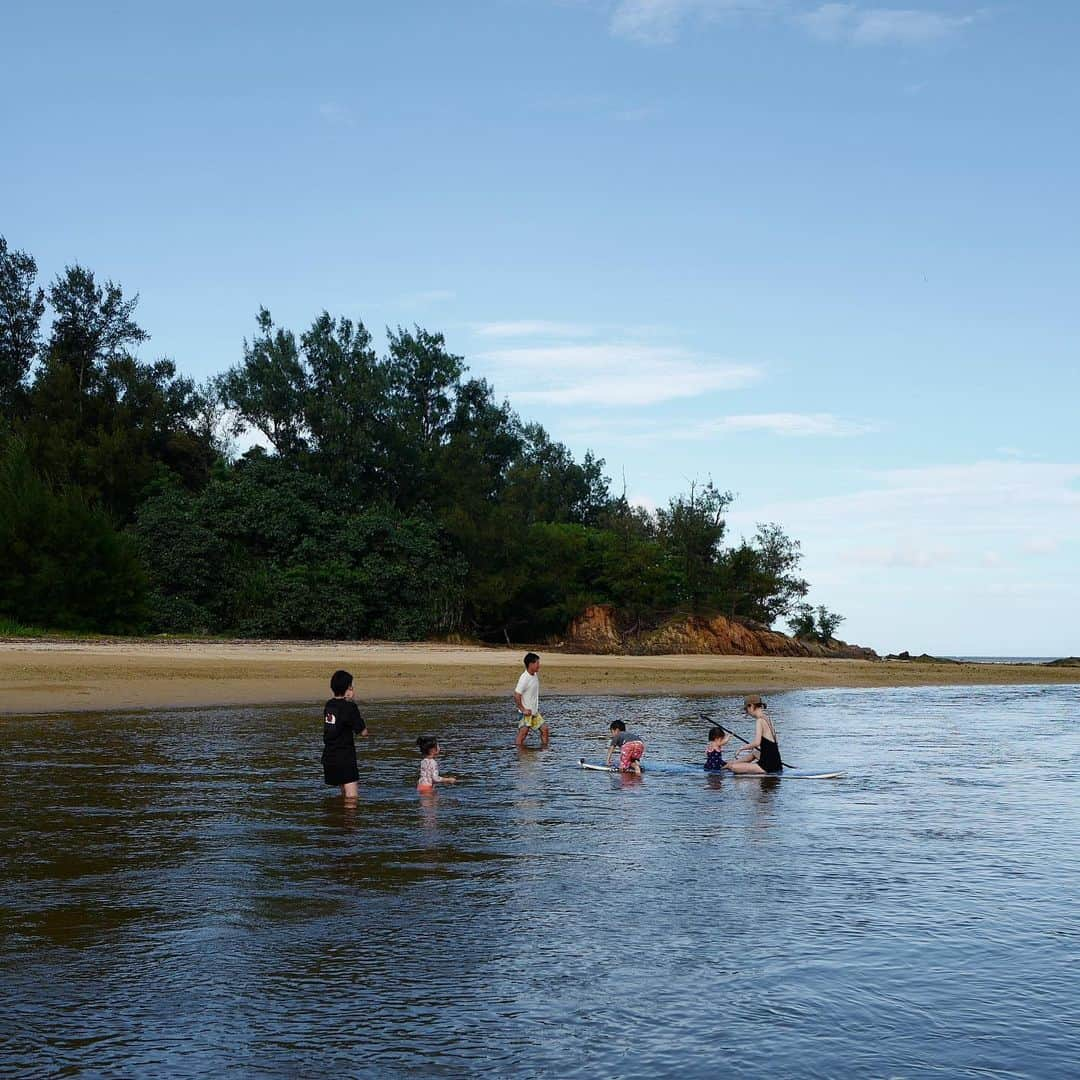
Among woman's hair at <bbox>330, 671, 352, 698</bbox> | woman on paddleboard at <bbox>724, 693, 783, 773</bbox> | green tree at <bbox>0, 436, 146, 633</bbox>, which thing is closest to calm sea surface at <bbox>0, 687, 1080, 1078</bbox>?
woman on paddleboard at <bbox>724, 693, 783, 773</bbox>

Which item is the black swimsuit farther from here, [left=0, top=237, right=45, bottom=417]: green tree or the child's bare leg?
[left=0, top=237, right=45, bottom=417]: green tree

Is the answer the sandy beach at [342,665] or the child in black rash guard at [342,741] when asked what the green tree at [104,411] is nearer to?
the sandy beach at [342,665]

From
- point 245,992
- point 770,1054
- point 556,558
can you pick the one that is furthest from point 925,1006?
point 556,558

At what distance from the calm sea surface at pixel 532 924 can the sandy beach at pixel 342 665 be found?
36.7 feet

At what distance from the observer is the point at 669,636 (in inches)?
2266

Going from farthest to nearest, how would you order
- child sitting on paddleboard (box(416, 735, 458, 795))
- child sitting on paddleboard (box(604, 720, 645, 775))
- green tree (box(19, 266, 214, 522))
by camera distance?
green tree (box(19, 266, 214, 522)) < child sitting on paddleboard (box(604, 720, 645, 775)) < child sitting on paddleboard (box(416, 735, 458, 795))

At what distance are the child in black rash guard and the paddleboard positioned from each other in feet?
15.6

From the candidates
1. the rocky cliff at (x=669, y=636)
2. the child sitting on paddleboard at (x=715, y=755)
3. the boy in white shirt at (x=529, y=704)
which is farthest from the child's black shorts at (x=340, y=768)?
the rocky cliff at (x=669, y=636)

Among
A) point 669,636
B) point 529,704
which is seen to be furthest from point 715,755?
point 669,636

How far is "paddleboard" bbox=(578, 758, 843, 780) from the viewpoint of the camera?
17.2 m

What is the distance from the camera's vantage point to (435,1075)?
18.5 feet

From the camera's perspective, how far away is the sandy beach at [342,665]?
28.2 metres

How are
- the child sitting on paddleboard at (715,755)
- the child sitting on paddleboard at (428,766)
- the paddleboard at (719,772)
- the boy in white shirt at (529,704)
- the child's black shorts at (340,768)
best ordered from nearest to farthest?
the child's black shorts at (340,768) < the child sitting on paddleboard at (428,766) < the paddleboard at (719,772) < the child sitting on paddleboard at (715,755) < the boy in white shirt at (529,704)

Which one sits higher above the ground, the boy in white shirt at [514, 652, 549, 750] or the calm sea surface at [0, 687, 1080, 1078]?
the boy in white shirt at [514, 652, 549, 750]
